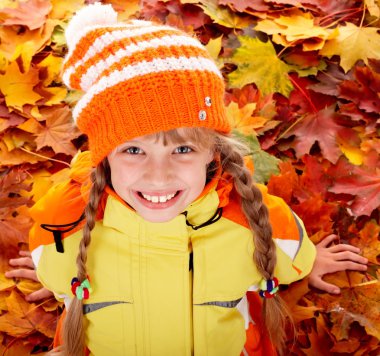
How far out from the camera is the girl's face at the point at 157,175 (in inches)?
41.5

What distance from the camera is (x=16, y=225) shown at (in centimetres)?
164

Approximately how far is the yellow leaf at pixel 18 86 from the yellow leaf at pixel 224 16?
77 cm

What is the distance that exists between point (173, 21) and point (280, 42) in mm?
461

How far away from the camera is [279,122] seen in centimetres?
189

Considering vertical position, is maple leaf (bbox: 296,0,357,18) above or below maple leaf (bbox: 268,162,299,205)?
above

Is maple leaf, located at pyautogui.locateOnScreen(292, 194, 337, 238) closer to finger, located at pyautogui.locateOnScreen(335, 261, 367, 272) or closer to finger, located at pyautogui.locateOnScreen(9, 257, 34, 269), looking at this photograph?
finger, located at pyautogui.locateOnScreen(335, 261, 367, 272)

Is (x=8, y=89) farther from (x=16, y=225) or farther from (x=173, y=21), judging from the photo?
(x=173, y=21)

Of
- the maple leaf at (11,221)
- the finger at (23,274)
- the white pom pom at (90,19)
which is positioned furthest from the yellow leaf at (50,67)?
the white pom pom at (90,19)

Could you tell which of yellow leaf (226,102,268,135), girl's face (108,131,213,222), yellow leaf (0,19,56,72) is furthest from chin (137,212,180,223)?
yellow leaf (0,19,56,72)

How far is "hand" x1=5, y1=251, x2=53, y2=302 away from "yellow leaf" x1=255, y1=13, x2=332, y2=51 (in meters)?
1.25

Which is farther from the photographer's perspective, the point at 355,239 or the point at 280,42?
the point at 280,42

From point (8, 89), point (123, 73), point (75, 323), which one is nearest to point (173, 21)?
point (8, 89)

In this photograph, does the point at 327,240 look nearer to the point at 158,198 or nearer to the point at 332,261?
the point at 332,261

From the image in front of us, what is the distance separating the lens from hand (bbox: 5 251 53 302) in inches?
61.0
